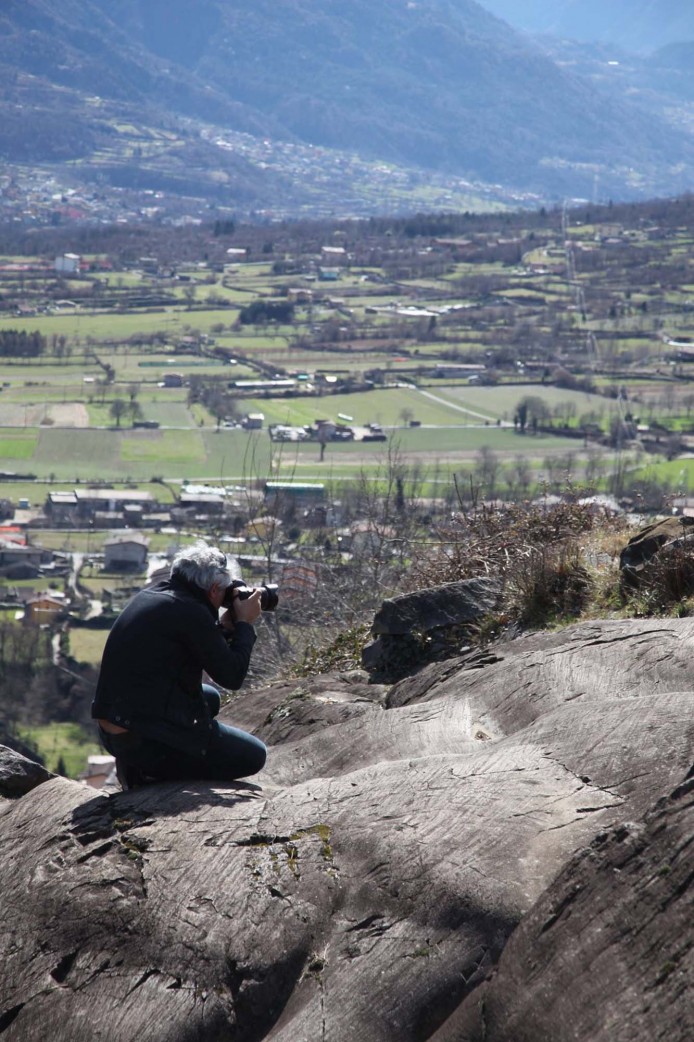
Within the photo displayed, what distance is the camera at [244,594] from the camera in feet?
20.9

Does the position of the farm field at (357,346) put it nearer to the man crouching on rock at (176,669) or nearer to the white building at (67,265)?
the white building at (67,265)

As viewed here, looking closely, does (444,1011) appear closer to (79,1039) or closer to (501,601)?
(79,1039)

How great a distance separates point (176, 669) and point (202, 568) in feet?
1.57

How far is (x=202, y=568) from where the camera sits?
6.26m

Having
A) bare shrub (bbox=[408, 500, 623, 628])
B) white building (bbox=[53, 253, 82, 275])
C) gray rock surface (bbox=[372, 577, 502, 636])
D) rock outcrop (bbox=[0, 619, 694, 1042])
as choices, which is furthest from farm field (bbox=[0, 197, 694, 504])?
rock outcrop (bbox=[0, 619, 694, 1042])

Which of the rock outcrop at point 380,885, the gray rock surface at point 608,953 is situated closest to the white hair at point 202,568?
the rock outcrop at point 380,885

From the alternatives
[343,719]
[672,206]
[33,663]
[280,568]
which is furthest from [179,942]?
[672,206]

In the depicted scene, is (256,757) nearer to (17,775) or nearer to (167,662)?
(167,662)

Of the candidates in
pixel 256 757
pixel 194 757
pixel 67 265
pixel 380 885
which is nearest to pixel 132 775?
pixel 194 757

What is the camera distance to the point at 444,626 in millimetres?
9055

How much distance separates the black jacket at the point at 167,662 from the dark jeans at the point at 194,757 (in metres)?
0.10

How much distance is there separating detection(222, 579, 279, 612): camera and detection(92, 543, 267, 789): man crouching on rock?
37 mm

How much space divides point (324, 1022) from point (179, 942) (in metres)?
0.80

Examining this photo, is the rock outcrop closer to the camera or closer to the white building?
the camera
